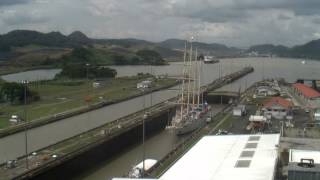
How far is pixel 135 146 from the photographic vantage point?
2711 centimetres

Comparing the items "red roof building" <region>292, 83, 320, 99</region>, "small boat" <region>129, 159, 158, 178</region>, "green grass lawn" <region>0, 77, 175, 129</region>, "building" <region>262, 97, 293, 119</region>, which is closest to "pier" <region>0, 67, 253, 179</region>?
"small boat" <region>129, 159, 158, 178</region>

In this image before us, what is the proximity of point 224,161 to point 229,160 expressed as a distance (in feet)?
0.73

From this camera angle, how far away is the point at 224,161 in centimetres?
1706

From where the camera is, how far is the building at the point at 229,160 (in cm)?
1536

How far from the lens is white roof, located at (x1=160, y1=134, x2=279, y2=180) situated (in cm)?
1533

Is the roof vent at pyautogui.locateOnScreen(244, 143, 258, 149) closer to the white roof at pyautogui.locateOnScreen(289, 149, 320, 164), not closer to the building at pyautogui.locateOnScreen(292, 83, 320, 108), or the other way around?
the white roof at pyautogui.locateOnScreen(289, 149, 320, 164)

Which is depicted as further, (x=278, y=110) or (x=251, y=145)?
(x=278, y=110)

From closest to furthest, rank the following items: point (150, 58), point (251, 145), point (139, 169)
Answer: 1. point (139, 169)
2. point (251, 145)
3. point (150, 58)

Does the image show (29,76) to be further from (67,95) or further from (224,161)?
(224,161)

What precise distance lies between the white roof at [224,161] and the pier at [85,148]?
528cm

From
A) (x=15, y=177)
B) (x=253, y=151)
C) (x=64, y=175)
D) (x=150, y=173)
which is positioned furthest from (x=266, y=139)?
(x=15, y=177)

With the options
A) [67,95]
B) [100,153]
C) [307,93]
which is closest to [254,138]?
[100,153]

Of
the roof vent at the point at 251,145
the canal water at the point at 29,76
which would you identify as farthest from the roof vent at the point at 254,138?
the canal water at the point at 29,76

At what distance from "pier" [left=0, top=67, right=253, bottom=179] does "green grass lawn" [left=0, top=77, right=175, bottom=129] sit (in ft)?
18.2
